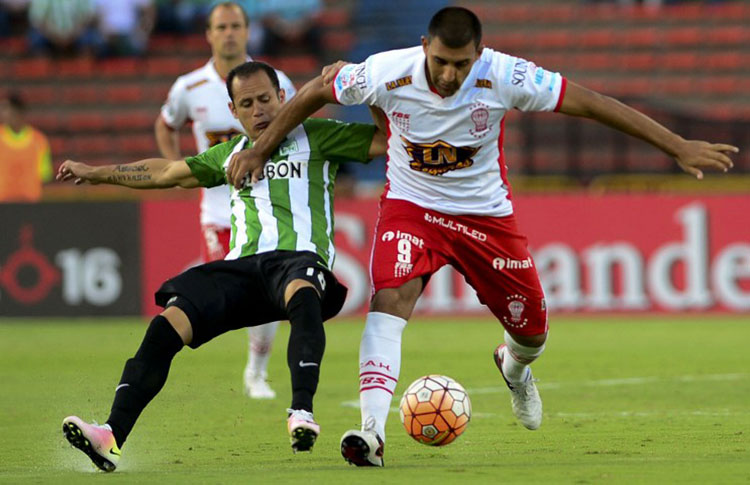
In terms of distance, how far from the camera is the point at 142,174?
6668 millimetres

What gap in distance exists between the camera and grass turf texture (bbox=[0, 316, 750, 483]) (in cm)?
570

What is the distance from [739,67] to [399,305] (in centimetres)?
1609

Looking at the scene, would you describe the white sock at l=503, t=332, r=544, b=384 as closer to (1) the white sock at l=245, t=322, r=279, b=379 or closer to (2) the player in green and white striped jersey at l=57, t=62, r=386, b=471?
(2) the player in green and white striped jersey at l=57, t=62, r=386, b=471

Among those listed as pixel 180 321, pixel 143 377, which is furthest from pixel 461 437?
pixel 143 377

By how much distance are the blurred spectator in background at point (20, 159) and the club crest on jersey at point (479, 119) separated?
11.0 meters

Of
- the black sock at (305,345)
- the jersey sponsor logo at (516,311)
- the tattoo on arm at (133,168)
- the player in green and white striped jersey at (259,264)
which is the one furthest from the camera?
the jersey sponsor logo at (516,311)

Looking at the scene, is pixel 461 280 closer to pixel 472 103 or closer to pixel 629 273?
pixel 629 273

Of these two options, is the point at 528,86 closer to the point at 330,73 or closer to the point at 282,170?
the point at 330,73

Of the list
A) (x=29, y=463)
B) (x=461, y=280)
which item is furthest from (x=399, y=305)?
(x=461, y=280)

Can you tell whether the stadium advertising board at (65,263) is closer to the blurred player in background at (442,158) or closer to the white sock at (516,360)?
the white sock at (516,360)

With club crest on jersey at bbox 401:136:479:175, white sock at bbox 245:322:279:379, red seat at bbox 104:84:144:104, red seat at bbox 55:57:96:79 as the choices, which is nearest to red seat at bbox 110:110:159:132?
red seat at bbox 104:84:144:104

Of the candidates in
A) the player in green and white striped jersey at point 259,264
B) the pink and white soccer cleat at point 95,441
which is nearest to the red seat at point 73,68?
the player in green and white striped jersey at point 259,264

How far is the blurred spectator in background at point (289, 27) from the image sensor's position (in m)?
21.1

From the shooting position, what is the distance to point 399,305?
629cm
